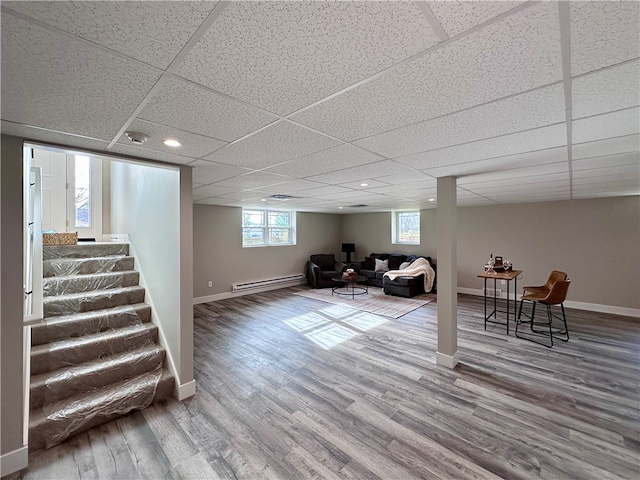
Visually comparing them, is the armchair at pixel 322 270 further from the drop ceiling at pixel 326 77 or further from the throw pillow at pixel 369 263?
the drop ceiling at pixel 326 77

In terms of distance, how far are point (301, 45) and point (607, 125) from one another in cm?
193

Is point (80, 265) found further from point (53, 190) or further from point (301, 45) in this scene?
point (301, 45)

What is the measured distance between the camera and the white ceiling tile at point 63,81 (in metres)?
0.88

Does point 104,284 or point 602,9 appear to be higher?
point 602,9

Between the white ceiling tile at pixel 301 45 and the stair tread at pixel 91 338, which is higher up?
the white ceiling tile at pixel 301 45

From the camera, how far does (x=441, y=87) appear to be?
1.19 meters

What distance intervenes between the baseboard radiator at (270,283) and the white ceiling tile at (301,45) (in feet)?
19.4

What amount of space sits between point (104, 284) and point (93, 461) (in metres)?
2.12

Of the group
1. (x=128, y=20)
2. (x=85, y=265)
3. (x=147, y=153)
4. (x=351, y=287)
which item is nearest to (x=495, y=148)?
(x=128, y=20)

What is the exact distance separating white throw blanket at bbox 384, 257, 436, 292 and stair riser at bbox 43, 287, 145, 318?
525cm

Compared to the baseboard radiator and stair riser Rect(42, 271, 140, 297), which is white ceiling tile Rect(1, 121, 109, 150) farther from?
the baseboard radiator

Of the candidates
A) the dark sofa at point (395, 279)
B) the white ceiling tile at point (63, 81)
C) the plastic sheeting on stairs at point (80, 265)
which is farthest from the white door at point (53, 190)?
the dark sofa at point (395, 279)

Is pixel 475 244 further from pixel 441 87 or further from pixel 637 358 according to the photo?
pixel 441 87

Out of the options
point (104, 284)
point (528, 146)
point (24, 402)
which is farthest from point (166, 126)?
point (104, 284)
